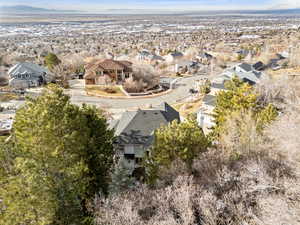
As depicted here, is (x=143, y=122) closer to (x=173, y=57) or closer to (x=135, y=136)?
(x=135, y=136)

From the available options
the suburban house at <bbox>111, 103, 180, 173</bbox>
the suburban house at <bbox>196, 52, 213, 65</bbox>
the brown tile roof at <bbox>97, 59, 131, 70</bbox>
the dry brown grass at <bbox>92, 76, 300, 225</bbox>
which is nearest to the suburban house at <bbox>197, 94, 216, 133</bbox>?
the suburban house at <bbox>111, 103, 180, 173</bbox>

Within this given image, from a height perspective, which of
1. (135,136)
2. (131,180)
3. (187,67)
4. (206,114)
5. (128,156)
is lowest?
(187,67)

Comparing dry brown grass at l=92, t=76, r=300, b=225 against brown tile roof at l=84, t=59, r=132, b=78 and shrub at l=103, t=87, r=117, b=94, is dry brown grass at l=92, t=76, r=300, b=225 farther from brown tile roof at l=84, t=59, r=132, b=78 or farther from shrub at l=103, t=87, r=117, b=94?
brown tile roof at l=84, t=59, r=132, b=78

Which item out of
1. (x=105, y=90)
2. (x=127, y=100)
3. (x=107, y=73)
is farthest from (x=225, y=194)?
(x=107, y=73)

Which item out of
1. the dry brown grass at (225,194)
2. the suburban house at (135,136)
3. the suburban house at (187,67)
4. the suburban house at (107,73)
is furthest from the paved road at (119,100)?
the dry brown grass at (225,194)

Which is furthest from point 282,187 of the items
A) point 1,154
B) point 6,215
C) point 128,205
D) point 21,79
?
point 21,79

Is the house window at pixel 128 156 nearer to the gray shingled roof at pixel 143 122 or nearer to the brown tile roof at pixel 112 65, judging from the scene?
the gray shingled roof at pixel 143 122

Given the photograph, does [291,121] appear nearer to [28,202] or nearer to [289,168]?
[289,168]
